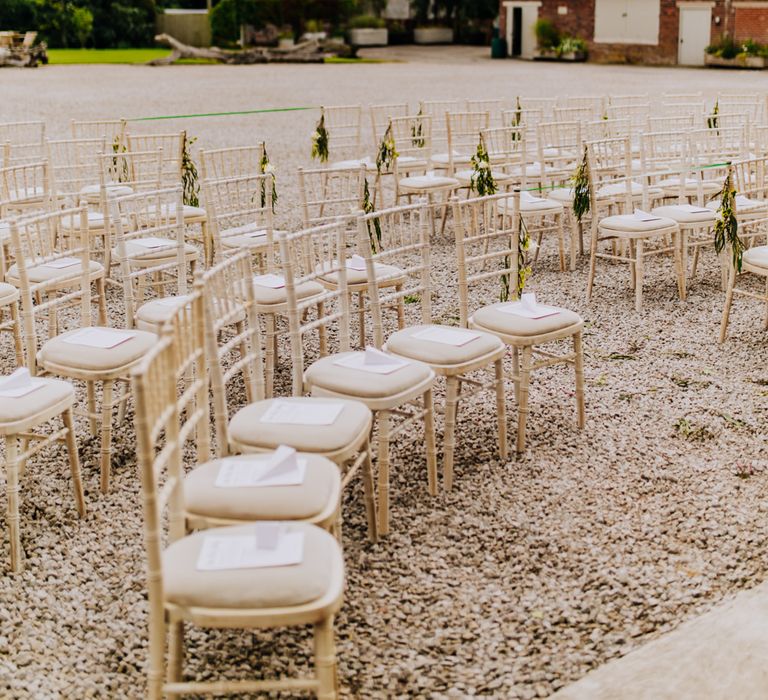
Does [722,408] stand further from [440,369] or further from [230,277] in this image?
[230,277]

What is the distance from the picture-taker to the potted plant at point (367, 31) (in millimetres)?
40625

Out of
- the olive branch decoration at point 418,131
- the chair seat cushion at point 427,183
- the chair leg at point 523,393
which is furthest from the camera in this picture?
the olive branch decoration at point 418,131

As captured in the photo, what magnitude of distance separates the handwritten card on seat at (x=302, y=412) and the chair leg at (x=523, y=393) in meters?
1.17

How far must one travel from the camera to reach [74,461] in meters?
3.56

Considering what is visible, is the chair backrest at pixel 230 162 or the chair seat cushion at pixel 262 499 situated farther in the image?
the chair backrest at pixel 230 162

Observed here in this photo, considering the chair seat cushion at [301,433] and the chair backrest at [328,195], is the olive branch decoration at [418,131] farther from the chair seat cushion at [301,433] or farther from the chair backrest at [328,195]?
the chair seat cushion at [301,433]

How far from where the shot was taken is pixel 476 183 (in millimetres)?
7008

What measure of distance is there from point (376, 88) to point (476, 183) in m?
15.1

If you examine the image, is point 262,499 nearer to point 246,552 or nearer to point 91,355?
point 246,552

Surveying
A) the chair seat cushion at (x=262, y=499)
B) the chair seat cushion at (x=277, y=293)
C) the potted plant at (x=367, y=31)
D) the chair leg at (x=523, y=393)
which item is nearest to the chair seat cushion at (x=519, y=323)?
the chair leg at (x=523, y=393)

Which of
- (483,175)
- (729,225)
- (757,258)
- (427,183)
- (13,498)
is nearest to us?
(13,498)

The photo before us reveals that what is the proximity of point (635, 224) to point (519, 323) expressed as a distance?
89.5 inches

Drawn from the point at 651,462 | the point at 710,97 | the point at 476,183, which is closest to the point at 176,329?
the point at 651,462

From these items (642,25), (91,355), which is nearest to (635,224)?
(91,355)
